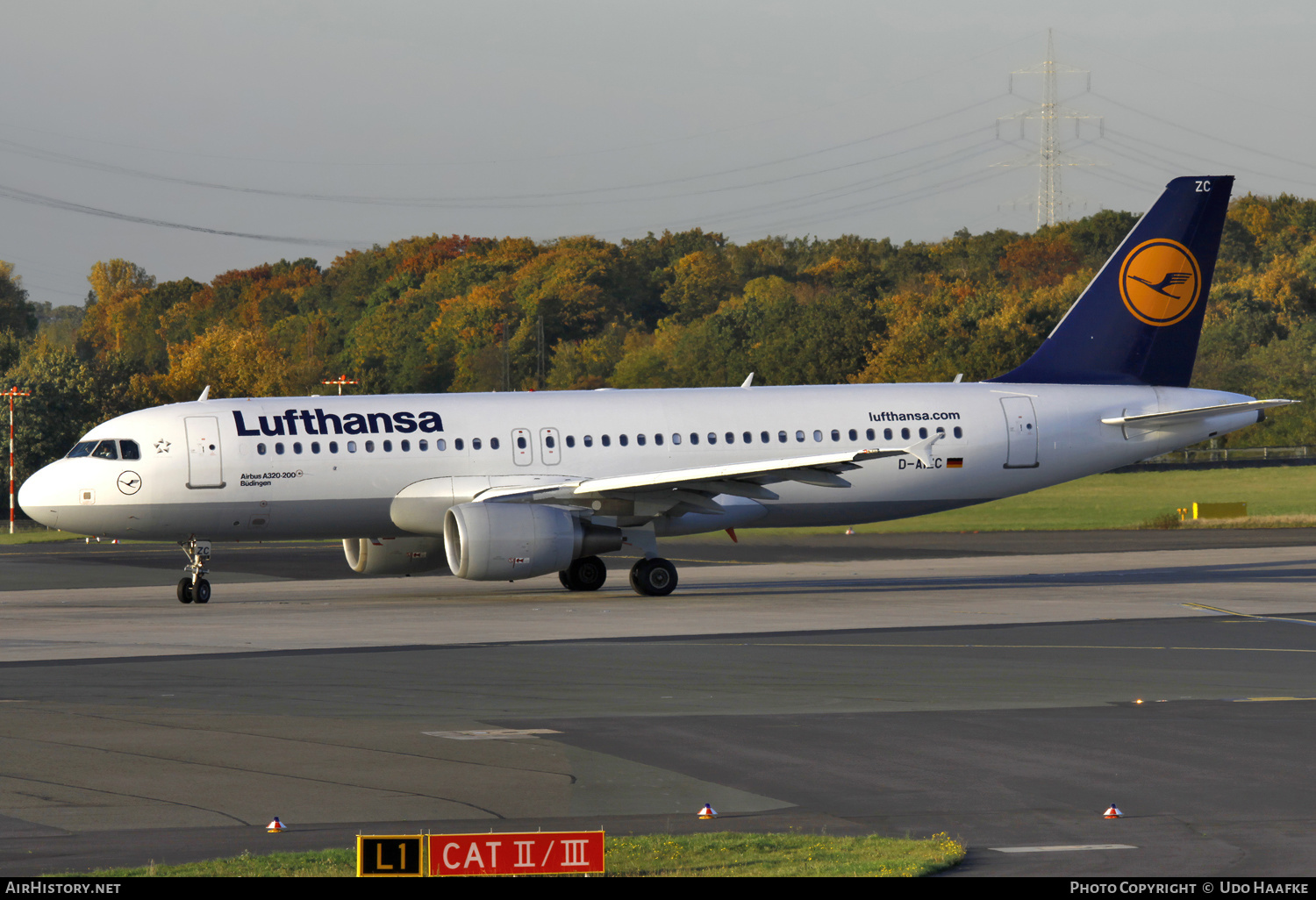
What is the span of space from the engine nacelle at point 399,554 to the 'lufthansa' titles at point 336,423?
256 cm

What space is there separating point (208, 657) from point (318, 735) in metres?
Result: 7.12

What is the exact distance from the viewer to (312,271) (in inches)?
6905

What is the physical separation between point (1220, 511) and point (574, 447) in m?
32.9

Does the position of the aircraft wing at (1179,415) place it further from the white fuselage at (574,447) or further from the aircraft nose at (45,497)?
the aircraft nose at (45,497)

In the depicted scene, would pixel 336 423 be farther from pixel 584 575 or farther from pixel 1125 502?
pixel 1125 502

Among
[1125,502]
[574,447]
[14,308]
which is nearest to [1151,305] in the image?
[574,447]

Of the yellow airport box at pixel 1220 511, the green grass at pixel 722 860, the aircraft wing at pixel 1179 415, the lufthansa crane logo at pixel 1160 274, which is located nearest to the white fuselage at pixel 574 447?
the aircraft wing at pixel 1179 415

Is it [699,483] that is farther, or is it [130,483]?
[130,483]

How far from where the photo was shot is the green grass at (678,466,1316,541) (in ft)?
178

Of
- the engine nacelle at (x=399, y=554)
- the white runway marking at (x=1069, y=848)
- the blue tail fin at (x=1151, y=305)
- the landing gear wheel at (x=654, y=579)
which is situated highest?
the blue tail fin at (x=1151, y=305)

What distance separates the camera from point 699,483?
1136 inches

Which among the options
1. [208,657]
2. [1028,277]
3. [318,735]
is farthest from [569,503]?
[1028,277]

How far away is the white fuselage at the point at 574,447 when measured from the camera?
29328 mm

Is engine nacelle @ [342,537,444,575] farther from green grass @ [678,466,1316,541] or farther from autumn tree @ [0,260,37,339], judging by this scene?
autumn tree @ [0,260,37,339]
